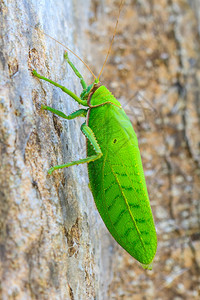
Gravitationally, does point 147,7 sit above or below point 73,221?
above

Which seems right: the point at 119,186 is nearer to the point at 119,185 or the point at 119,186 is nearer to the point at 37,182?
the point at 119,185

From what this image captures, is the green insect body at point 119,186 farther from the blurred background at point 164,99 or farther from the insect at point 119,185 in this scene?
the blurred background at point 164,99

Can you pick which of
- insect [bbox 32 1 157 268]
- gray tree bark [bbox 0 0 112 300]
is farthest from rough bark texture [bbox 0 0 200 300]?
insect [bbox 32 1 157 268]

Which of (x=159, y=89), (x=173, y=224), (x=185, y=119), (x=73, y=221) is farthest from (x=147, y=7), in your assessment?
(x=73, y=221)

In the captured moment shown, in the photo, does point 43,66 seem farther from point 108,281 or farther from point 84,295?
point 108,281

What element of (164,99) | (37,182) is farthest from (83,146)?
(164,99)

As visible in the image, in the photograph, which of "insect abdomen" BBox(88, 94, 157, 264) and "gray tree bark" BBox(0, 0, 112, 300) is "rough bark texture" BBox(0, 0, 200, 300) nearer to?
"gray tree bark" BBox(0, 0, 112, 300)

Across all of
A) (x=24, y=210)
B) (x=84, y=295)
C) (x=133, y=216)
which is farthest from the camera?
(x=133, y=216)

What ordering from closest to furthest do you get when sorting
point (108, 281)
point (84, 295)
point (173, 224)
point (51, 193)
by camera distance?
point (51, 193), point (84, 295), point (108, 281), point (173, 224)
